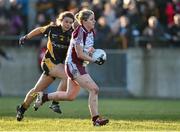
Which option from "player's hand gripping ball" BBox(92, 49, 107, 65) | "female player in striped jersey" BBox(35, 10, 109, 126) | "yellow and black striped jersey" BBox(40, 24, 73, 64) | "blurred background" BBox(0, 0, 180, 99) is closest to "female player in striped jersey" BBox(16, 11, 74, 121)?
"yellow and black striped jersey" BBox(40, 24, 73, 64)

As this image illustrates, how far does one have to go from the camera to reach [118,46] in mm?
24938

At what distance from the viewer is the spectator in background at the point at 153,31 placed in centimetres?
2391

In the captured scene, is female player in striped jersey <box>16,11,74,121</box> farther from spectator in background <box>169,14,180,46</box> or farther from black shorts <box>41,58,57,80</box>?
Result: spectator in background <box>169,14,180,46</box>

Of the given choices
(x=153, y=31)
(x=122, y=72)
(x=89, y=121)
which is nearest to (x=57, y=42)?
(x=89, y=121)

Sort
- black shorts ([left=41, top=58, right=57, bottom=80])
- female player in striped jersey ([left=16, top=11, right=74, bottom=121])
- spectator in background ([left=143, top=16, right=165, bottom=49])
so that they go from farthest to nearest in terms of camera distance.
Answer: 1. spectator in background ([left=143, top=16, right=165, bottom=49])
2. black shorts ([left=41, top=58, right=57, bottom=80])
3. female player in striped jersey ([left=16, top=11, right=74, bottom=121])

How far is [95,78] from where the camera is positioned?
2483 centimetres

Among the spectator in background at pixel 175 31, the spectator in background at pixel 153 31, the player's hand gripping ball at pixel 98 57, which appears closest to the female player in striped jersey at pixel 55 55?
the player's hand gripping ball at pixel 98 57

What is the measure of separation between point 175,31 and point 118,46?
201 centimetres

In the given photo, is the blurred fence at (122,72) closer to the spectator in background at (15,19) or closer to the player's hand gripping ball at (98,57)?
the spectator in background at (15,19)

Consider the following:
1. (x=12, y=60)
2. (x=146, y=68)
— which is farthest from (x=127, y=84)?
(x=12, y=60)

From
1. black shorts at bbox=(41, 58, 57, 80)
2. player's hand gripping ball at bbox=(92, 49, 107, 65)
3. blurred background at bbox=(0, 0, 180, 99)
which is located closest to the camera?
player's hand gripping ball at bbox=(92, 49, 107, 65)

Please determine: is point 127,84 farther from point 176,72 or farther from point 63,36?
point 63,36

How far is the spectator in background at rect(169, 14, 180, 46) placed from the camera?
23953 mm

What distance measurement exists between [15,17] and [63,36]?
1045 centimetres
